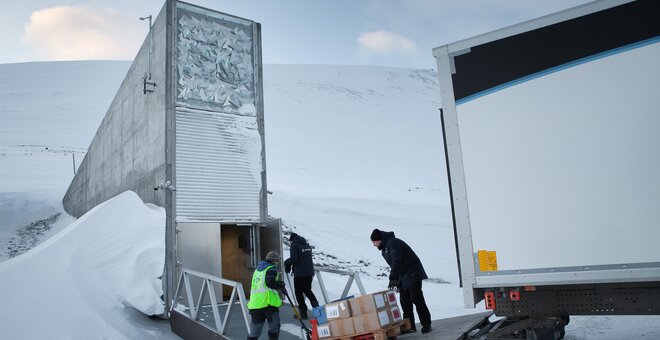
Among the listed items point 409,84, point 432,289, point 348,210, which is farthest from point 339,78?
point 432,289

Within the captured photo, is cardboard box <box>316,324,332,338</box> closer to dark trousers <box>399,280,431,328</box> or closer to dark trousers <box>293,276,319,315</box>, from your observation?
dark trousers <box>399,280,431,328</box>

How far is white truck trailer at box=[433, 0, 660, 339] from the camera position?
4473mm

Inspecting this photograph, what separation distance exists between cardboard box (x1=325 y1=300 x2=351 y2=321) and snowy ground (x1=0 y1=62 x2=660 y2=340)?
379 cm

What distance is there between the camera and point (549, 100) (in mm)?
4973

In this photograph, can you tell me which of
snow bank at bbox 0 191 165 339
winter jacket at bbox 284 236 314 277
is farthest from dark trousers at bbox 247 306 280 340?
snow bank at bbox 0 191 165 339

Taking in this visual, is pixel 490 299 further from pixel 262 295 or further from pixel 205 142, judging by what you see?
pixel 205 142

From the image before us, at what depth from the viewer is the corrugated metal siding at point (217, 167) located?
1130 centimetres

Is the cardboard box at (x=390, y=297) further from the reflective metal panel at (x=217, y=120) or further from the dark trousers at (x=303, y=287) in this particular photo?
the reflective metal panel at (x=217, y=120)

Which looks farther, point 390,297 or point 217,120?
point 217,120

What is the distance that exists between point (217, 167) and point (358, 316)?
20.3 ft

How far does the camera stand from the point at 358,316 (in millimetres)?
6609

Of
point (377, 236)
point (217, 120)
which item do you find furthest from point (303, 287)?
point (217, 120)

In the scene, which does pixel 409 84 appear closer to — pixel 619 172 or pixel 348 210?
pixel 348 210

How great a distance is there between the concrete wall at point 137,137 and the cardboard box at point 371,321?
6.03 m
